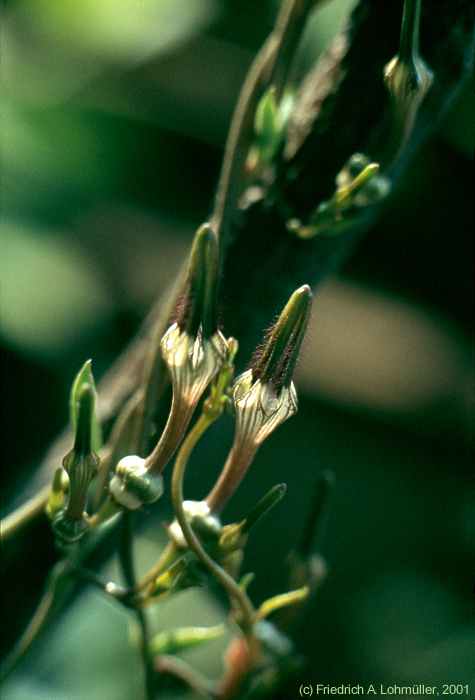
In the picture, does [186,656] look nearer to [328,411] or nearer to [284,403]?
[328,411]

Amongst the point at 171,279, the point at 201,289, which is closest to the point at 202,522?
the point at 201,289

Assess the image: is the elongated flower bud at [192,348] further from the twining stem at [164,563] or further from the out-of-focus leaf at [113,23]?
the out-of-focus leaf at [113,23]

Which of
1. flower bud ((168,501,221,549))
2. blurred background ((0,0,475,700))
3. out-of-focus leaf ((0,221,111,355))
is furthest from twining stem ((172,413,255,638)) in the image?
out-of-focus leaf ((0,221,111,355))

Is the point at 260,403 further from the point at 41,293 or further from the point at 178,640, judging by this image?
the point at 41,293

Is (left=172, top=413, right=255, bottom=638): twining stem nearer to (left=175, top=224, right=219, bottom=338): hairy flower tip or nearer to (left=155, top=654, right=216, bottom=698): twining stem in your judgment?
(left=175, top=224, right=219, bottom=338): hairy flower tip

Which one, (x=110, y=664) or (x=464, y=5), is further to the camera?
(x=110, y=664)

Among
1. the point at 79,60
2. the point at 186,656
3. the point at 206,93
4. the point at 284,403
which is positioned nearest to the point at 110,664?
the point at 186,656
